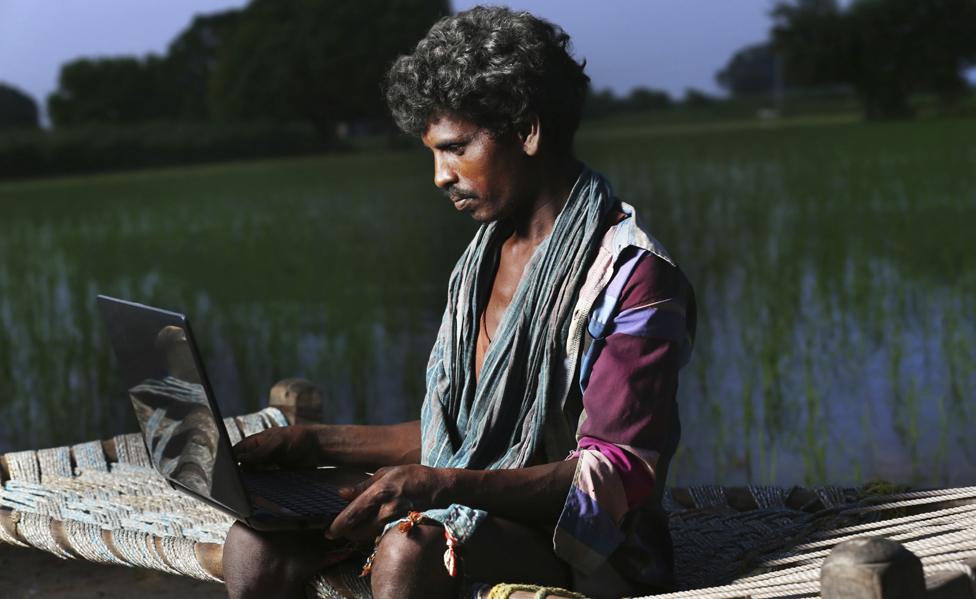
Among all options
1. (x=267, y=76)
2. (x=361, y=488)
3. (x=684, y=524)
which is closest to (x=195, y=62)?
(x=267, y=76)

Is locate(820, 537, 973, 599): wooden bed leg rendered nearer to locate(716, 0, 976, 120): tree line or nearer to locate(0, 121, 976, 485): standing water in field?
locate(0, 121, 976, 485): standing water in field

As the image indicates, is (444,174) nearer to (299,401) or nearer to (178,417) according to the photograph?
(178,417)

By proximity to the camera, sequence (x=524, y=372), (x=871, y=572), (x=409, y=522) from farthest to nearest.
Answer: (x=524, y=372) → (x=409, y=522) → (x=871, y=572)

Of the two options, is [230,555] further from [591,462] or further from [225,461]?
[591,462]

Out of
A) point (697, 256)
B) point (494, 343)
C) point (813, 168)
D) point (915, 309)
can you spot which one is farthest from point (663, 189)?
point (494, 343)

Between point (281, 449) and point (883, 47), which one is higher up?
point (883, 47)

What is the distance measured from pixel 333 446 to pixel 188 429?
1.16 feet

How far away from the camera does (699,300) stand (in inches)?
Answer: 241

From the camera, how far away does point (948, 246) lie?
698 centimetres

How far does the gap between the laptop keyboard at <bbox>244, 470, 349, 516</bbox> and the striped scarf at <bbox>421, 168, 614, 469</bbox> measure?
0.52 feet

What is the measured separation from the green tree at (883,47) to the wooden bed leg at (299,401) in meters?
17.7

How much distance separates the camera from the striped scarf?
6.15ft

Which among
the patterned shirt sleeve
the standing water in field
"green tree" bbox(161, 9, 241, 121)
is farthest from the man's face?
"green tree" bbox(161, 9, 241, 121)

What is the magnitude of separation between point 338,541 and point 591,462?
42 centimetres
